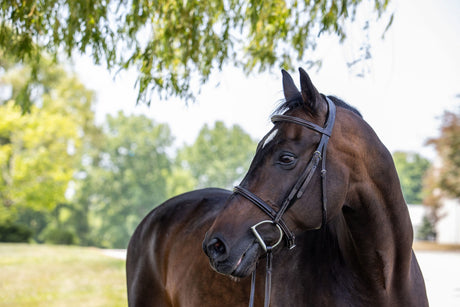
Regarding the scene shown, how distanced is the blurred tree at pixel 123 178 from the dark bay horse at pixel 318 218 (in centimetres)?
3842

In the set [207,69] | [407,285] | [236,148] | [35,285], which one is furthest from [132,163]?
[407,285]

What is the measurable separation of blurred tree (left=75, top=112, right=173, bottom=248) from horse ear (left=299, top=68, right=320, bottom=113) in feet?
127

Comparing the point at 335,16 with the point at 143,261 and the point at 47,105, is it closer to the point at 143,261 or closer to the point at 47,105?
the point at 143,261

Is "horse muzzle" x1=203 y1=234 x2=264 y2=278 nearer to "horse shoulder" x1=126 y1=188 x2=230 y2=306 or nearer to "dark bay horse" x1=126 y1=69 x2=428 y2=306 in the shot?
"dark bay horse" x1=126 y1=69 x2=428 y2=306

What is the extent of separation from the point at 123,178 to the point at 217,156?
11.4 m

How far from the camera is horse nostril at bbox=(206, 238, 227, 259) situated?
1.80 metres

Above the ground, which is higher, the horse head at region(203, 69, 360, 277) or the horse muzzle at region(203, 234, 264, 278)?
the horse head at region(203, 69, 360, 277)

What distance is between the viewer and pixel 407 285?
7.02ft

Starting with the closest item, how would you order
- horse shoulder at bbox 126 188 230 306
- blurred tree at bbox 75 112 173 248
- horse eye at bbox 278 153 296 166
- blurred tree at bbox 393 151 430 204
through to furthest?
1. horse eye at bbox 278 153 296 166
2. horse shoulder at bbox 126 188 230 306
3. blurred tree at bbox 75 112 173 248
4. blurred tree at bbox 393 151 430 204

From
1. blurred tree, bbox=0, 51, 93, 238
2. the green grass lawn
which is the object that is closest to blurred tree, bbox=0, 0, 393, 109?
the green grass lawn

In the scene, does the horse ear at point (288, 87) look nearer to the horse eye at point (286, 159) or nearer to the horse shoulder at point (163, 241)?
the horse eye at point (286, 159)

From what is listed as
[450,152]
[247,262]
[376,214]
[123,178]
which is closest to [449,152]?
[450,152]

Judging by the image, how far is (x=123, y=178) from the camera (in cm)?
4194

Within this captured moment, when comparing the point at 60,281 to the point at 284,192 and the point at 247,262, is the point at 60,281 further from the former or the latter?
→ the point at 284,192
